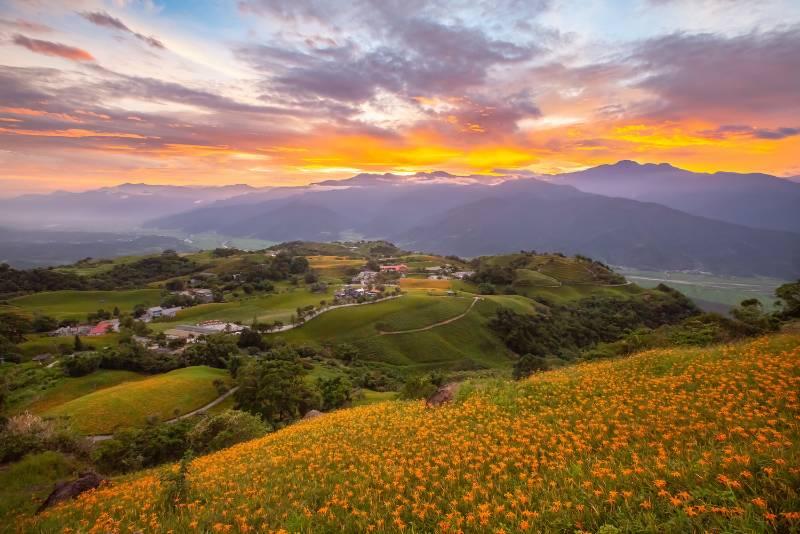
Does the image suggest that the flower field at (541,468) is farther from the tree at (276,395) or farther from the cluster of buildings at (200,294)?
the cluster of buildings at (200,294)

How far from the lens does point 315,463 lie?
13.9m

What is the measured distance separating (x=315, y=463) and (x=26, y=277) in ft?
764

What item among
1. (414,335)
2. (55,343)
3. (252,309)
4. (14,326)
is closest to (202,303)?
(252,309)

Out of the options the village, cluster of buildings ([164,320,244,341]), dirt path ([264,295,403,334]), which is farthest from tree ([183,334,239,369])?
dirt path ([264,295,403,334])

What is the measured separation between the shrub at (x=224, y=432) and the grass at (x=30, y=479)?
6990 mm

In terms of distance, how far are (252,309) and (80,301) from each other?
74.2 m

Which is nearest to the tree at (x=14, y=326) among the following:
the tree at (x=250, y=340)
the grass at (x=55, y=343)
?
the grass at (x=55, y=343)

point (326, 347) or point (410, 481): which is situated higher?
point (410, 481)

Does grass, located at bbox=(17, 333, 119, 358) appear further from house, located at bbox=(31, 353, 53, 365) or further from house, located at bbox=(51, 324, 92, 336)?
house, located at bbox=(51, 324, 92, 336)

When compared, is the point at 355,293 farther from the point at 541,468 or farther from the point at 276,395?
the point at 541,468

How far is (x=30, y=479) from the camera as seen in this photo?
73.0 ft

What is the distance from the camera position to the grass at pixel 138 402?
162 ft

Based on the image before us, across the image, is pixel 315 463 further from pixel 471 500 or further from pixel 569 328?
pixel 569 328

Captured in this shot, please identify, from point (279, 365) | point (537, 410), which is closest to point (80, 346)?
point (279, 365)
